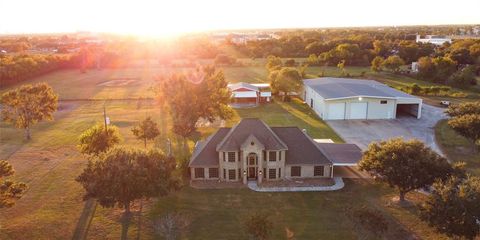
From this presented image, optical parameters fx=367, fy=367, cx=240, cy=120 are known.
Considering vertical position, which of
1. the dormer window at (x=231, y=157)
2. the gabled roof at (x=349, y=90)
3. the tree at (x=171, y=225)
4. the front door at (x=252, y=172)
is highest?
the gabled roof at (x=349, y=90)

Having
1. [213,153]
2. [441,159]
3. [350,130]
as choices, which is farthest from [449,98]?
[213,153]

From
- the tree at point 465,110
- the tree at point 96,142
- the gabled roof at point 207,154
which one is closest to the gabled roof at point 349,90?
the tree at point 465,110

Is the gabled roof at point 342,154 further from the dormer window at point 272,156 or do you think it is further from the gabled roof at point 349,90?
the gabled roof at point 349,90

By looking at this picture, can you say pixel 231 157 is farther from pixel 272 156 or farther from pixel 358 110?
pixel 358 110

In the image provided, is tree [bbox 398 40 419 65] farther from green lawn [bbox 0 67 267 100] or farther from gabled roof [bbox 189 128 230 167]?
gabled roof [bbox 189 128 230 167]

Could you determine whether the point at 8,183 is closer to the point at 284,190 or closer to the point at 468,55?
the point at 284,190

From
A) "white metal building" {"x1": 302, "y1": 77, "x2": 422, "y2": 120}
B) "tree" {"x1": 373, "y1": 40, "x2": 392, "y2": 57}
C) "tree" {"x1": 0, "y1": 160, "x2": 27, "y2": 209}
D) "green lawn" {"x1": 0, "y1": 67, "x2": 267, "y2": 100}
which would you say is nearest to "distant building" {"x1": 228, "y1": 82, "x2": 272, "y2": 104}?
"white metal building" {"x1": 302, "y1": 77, "x2": 422, "y2": 120}

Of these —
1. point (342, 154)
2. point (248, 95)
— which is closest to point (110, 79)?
point (248, 95)
